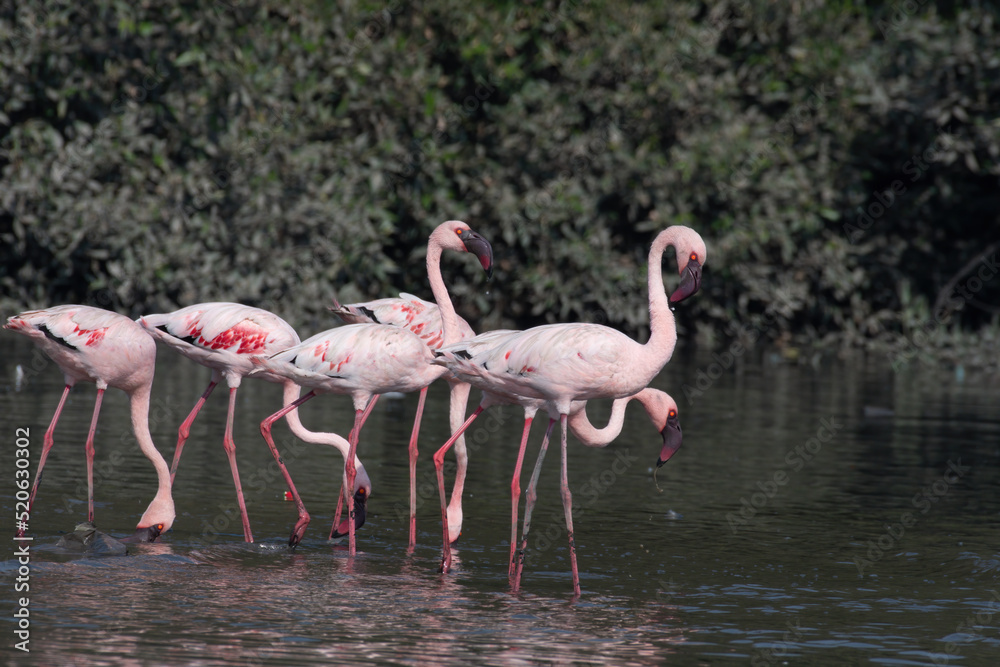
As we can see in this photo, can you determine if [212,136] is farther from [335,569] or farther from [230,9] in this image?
[335,569]

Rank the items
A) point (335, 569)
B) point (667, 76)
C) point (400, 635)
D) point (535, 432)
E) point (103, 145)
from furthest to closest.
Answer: point (667, 76) < point (103, 145) < point (535, 432) < point (335, 569) < point (400, 635)

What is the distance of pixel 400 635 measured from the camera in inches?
200

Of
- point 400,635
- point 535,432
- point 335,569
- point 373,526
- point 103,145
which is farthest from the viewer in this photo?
point 103,145

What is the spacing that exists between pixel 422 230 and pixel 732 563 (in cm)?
1233

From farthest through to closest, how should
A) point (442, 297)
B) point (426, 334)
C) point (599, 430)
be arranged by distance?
point (426, 334), point (442, 297), point (599, 430)

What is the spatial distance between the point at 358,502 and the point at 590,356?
176 cm

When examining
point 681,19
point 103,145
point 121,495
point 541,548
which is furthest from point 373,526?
point 681,19

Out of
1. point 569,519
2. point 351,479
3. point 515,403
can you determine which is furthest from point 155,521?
point 569,519

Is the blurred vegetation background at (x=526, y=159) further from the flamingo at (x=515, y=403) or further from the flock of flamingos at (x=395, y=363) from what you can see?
the flamingo at (x=515, y=403)

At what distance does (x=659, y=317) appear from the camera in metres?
6.43

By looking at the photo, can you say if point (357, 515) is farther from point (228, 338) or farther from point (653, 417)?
point (653, 417)

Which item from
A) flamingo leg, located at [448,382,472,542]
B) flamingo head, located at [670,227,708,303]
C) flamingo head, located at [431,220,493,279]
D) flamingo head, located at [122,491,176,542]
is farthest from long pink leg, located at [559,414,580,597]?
flamingo head, located at [122,491,176,542]

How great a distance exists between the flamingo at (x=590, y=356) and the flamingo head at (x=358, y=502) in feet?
3.87

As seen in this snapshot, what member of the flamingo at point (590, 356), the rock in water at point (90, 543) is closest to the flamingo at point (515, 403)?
the flamingo at point (590, 356)
